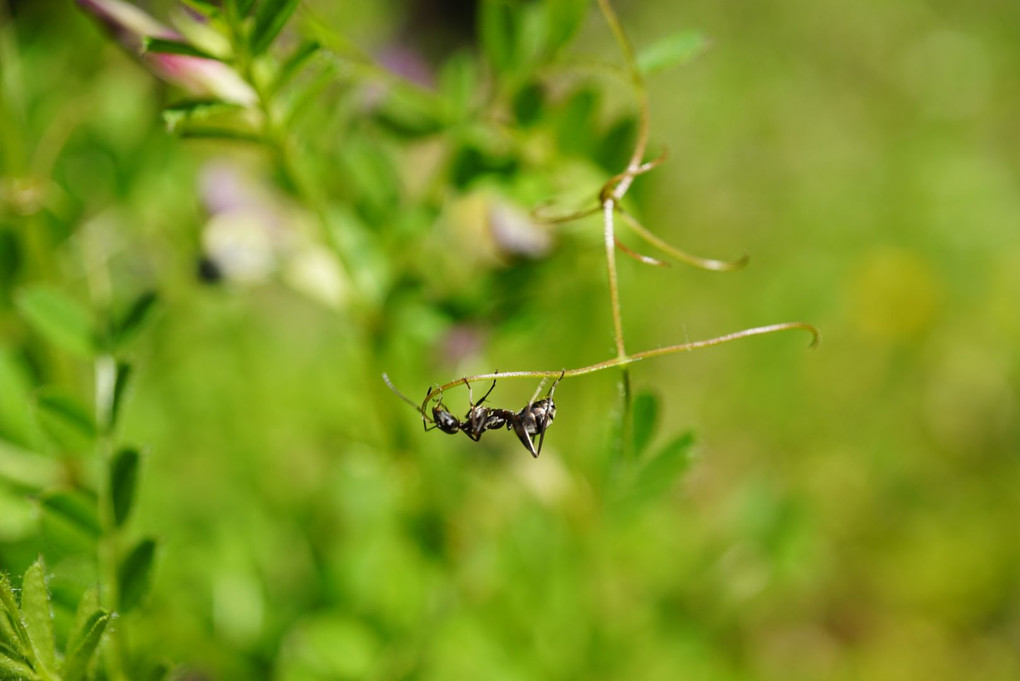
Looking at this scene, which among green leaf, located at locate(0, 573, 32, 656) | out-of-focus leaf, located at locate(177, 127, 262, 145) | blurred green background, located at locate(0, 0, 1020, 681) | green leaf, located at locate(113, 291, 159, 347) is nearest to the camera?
green leaf, located at locate(0, 573, 32, 656)

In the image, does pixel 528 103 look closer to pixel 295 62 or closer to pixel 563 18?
pixel 563 18

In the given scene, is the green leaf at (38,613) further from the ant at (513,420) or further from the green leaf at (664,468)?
the green leaf at (664,468)

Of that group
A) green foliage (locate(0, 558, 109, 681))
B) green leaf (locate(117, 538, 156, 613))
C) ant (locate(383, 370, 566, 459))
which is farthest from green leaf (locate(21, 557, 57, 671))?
ant (locate(383, 370, 566, 459))

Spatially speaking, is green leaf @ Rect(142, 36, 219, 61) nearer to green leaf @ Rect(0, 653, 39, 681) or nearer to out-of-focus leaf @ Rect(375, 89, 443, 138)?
out-of-focus leaf @ Rect(375, 89, 443, 138)

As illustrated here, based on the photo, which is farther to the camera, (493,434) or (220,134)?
(493,434)

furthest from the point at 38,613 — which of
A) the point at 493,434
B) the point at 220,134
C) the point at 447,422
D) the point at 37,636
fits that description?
the point at 493,434

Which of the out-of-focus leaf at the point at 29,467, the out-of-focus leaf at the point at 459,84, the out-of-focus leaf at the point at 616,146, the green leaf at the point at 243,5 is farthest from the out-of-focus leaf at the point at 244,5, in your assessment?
the out-of-focus leaf at the point at 29,467

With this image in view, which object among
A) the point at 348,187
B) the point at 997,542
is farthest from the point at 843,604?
the point at 348,187

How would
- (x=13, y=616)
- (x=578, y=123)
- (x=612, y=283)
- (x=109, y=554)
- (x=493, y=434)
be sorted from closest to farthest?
(x=13, y=616), (x=612, y=283), (x=109, y=554), (x=578, y=123), (x=493, y=434)
